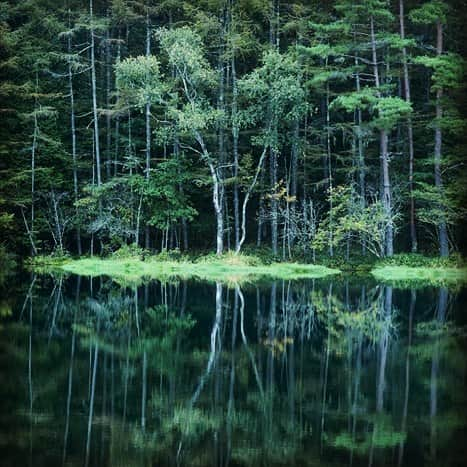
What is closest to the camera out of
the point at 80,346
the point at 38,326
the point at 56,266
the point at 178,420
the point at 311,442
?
the point at 311,442

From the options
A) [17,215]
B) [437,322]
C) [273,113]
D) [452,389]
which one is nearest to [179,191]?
[273,113]

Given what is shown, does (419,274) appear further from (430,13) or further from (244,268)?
(430,13)

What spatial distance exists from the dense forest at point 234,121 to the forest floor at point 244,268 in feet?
3.59

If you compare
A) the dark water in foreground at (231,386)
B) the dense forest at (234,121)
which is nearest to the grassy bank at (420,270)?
the dense forest at (234,121)

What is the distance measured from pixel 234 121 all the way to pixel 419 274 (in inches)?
402

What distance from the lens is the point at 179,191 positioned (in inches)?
1141

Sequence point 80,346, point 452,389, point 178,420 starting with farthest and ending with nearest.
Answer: point 80,346 → point 452,389 → point 178,420

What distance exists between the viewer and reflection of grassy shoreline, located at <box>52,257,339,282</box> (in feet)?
73.6

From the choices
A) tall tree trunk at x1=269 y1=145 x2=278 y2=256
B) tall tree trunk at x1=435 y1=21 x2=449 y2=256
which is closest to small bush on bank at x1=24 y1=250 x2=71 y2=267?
tall tree trunk at x1=269 y1=145 x2=278 y2=256

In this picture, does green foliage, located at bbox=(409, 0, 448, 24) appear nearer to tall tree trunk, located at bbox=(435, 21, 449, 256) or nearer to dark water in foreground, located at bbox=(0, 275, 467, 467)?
tall tree trunk, located at bbox=(435, 21, 449, 256)

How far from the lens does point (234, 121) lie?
2698 centimetres

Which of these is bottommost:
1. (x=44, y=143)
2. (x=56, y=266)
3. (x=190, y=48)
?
(x=56, y=266)

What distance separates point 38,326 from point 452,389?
271 inches

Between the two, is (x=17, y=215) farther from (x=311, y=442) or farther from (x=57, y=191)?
(x=311, y=442)
